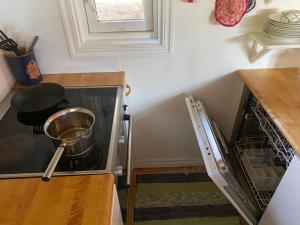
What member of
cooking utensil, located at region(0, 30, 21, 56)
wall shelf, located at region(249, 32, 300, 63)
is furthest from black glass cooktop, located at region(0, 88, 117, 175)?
wall shelf, located at region(249, 32, 300, 63)

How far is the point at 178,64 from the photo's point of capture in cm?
145

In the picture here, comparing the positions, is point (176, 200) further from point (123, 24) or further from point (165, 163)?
point (123, 24)

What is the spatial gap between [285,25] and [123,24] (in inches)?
33.9

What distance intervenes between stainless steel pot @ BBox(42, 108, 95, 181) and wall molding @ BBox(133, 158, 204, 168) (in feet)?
3.24

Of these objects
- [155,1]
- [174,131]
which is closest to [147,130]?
[174,131]

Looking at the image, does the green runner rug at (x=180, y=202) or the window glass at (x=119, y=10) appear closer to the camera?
the window glass at (x=119, y=10)

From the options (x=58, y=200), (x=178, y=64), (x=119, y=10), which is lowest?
(x=58, y=200)

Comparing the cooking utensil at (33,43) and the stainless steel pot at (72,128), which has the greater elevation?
the cooking utensil at (33,43)

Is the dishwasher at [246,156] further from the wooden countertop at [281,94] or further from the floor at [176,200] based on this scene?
the floor at [176,200]

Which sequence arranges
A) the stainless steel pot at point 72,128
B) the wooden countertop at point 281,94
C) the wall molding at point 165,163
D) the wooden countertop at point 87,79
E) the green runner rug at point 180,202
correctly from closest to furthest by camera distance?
the stainless steel pot at point 72,128 < the wooden countertop at point 281,94 < the wooden countertop at point 87,79 < the green runner rug at point 180,202 < the wall molding at point 165,163

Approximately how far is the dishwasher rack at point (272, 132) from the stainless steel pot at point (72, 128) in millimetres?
962

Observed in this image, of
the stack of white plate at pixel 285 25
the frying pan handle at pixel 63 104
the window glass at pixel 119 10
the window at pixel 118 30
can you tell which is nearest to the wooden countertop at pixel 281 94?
the stack of white plate at pixel 285 25

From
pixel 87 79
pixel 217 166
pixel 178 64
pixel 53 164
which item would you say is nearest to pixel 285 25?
pixel 178 64

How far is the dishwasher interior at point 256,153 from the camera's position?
4.55ft
